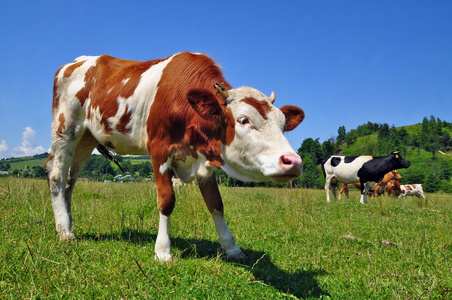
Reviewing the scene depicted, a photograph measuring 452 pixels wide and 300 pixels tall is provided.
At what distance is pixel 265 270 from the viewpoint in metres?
3.83

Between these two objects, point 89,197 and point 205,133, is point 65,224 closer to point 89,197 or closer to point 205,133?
point 205,133

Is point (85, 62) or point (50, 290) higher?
point (85, 62)

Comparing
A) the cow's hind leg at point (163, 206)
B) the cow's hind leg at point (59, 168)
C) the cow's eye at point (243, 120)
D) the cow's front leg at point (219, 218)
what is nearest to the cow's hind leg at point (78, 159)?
the cow's hind leg at point (59, 168)

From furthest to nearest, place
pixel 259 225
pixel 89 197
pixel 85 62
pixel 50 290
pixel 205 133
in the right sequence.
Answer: pixel 89 197, pixel 259 225, pixel 85 62, pixel 205 133, pixel 50 290

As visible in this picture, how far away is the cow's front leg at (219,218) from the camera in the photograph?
4.18 m

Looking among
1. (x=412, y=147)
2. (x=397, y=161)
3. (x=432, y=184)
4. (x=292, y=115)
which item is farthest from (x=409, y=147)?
(x=292, y=115)

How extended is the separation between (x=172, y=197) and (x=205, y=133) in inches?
35.1

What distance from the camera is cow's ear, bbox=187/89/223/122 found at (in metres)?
3.50

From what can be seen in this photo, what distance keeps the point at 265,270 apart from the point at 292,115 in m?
1.99

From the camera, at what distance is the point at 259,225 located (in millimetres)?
6371

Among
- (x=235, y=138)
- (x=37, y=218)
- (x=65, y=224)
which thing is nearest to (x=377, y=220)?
(x=235, y=138)

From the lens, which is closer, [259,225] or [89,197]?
[259,225]

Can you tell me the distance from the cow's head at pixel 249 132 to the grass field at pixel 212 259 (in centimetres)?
111

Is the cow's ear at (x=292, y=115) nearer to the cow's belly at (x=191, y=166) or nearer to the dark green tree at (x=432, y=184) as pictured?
the cow's belly at (x=191, y=166)
